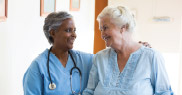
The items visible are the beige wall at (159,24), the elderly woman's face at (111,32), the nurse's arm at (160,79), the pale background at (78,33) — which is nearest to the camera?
the nurse's arm at (160,79)

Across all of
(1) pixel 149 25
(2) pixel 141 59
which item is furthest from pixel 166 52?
(2) pixel 141 59

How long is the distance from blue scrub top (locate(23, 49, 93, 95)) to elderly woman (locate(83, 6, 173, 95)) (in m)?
0.09

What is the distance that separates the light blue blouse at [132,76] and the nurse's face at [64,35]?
0.78ft

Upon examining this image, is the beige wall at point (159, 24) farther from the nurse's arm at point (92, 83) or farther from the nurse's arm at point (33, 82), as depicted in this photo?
the nurse's arm at point (33, 82)

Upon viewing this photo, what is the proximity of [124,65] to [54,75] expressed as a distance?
1.51 feet


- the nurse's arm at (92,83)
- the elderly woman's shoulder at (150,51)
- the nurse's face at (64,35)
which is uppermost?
the nurse's face at (64,35)

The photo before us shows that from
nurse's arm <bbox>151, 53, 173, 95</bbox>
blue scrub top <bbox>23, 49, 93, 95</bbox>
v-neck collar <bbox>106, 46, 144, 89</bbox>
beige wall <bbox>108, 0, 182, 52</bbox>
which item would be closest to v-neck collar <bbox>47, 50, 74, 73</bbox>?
blue scrub top <bbox>23, 49, 93, 95</bbox>

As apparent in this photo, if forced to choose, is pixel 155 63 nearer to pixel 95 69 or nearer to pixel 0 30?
pixel 95 69

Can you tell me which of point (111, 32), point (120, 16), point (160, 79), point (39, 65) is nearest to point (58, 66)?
point (39, 65)

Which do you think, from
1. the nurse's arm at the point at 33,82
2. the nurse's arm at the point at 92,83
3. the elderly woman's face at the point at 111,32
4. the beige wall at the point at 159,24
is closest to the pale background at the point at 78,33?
the beige wall at the point at 159,24

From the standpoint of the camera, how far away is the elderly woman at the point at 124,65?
162cm

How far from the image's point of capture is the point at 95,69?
70.2 inches

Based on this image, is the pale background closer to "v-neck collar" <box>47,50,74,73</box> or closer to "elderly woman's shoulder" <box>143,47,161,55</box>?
"v-neck collar" <box>47,50,74,73</box>

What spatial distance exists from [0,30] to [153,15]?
107 inches
